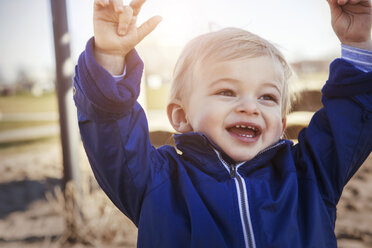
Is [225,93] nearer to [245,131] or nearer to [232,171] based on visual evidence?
[245,131]

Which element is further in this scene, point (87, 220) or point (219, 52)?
point (87, 220)

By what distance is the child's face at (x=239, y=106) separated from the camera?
1165 mm

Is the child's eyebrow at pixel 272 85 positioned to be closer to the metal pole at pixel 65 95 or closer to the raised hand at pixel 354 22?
the raised hand at pixel 354 22

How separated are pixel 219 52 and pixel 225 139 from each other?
33 cm

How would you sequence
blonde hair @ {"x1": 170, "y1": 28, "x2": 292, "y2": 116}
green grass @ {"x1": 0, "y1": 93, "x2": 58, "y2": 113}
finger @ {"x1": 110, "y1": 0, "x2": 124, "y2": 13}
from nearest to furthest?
finger @ {"x1": 110, "y1": 0, "x2": 124, "y2": 13}
blonde hair @ {"x1": 170, "y1": 28, "x2": 292, "y2": 116}
green grass @ {"x1": 0, "y1": 93, "x2": 58, "y2": 113}

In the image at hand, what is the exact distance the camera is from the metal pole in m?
2.53

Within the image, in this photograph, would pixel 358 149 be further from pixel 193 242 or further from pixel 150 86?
pixel 150 86

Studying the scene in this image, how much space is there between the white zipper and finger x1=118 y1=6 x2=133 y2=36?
55 centimetres

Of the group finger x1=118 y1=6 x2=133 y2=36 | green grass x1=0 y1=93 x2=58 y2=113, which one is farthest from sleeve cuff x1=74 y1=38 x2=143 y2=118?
green grass x1=0 y1=93 x2=58 y2=113

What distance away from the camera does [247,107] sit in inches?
45.2

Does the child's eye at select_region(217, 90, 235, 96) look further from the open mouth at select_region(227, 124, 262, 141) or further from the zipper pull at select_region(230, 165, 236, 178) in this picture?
the zipper pull at select_region(230, 165, 236, 178)

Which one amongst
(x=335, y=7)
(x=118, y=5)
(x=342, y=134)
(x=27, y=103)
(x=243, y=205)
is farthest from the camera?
(x=27, y=103)

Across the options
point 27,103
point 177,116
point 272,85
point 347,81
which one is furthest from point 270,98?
point 27,103

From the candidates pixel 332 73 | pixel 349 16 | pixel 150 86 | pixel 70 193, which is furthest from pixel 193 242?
pixel 150 86
